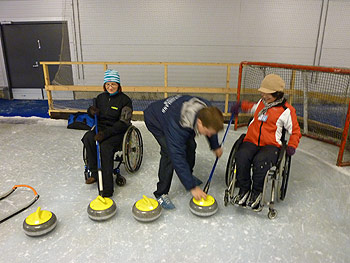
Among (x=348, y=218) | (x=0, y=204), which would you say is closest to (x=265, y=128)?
(x=348, y=218)

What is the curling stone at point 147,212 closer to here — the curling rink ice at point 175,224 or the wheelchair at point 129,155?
the curling rink ice at point 175,224

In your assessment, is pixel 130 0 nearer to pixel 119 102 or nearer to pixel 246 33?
pixel 246 33

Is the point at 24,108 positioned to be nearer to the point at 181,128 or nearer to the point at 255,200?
the point at 181,128

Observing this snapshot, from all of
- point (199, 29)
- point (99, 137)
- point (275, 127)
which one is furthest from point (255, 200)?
point (199, 29)

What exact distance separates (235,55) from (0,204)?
4784mm

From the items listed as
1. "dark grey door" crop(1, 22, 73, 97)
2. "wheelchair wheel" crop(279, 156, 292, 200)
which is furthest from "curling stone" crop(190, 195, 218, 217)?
"dark grey door" crop(1, 22, 73, 97)

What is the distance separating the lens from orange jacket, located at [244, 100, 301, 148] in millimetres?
1844

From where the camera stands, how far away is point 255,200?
6.03ft

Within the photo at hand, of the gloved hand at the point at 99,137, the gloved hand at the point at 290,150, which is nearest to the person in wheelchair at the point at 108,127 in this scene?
the gloved hand at the point at 99,137

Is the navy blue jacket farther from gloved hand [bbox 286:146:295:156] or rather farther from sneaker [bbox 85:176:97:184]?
sneaker [bbox 85:176:97:184]

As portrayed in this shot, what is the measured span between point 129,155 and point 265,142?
1.18 metres

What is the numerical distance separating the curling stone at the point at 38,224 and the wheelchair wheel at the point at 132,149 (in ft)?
2.34

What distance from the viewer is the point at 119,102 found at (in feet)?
7.54

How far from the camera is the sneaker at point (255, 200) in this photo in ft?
5.99
